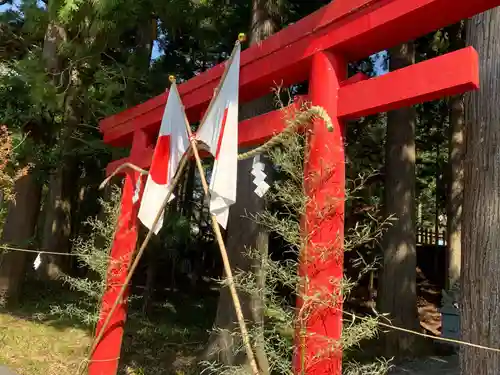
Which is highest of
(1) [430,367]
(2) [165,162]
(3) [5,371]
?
(2) [165,162]

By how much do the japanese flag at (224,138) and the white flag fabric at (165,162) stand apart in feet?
1.59

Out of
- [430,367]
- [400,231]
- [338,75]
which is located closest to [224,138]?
A: [338,75]

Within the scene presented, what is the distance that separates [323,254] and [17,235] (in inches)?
349

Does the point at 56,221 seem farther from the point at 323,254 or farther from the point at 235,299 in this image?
the point at 323,254

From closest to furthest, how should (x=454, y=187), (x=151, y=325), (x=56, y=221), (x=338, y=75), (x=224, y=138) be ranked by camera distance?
(x=338, y=75) → (x=224, y=138) → (x=151, y=325) → (x=454, y=187) → (x=56, y=221)

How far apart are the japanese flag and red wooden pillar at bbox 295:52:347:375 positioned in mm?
599

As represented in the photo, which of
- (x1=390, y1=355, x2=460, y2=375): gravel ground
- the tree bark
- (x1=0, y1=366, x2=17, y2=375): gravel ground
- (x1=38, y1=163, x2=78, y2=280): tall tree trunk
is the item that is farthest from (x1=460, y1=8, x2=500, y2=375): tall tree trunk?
(x1=38, y1=163, x2=78, y2=280): tall tree trunk

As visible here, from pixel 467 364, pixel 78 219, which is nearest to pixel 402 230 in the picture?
pixel 467 364

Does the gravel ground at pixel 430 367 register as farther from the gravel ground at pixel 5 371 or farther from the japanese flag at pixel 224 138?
the gravel ground at pixel 5 371

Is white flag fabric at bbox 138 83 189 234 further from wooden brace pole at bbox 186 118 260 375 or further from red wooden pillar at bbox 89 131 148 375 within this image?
red wooden pillar at bbox 89 131 148 375

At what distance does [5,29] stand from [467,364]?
10.2 meters

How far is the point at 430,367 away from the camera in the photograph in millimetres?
7738

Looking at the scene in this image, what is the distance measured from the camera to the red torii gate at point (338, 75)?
9.38 ft

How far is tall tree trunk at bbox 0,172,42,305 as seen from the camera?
9961 mm
